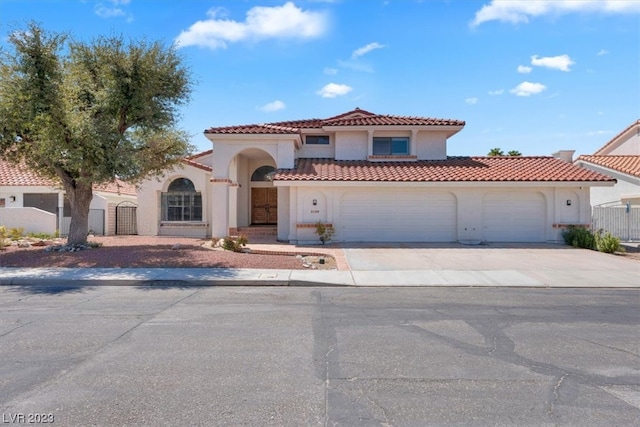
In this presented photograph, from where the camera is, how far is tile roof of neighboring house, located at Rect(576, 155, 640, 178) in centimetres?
2430

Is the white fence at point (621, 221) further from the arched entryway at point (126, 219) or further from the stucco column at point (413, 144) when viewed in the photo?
the arched entryway at point (126, 219)

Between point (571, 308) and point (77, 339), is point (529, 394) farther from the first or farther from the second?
point (77, 339)

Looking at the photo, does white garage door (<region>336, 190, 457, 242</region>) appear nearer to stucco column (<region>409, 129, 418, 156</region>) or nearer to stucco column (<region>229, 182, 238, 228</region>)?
stucco column (<region>409, 129, 418, 156</region>)

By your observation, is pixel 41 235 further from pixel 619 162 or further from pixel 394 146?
pixel 619 162

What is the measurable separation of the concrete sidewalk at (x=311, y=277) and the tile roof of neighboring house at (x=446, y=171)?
7.48m

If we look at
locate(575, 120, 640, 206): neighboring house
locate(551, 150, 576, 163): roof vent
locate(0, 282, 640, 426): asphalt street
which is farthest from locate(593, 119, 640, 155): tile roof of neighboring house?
locate(0, 282, 640, 426): asphalt street

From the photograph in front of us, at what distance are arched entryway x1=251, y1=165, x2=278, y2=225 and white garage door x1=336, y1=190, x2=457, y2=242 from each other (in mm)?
6935

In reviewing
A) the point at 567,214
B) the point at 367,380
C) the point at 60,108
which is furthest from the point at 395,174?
the point at 367,380

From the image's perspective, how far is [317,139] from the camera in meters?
23.3

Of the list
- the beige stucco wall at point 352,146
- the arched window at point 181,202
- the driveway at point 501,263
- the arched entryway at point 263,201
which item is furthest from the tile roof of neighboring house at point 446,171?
the arched window at point 181,202

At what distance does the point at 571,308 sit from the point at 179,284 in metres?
8.68

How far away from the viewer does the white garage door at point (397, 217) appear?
19.7 meters

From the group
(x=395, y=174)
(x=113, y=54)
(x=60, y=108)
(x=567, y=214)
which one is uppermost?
(x=113, y=54)

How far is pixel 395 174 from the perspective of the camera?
19.7m
